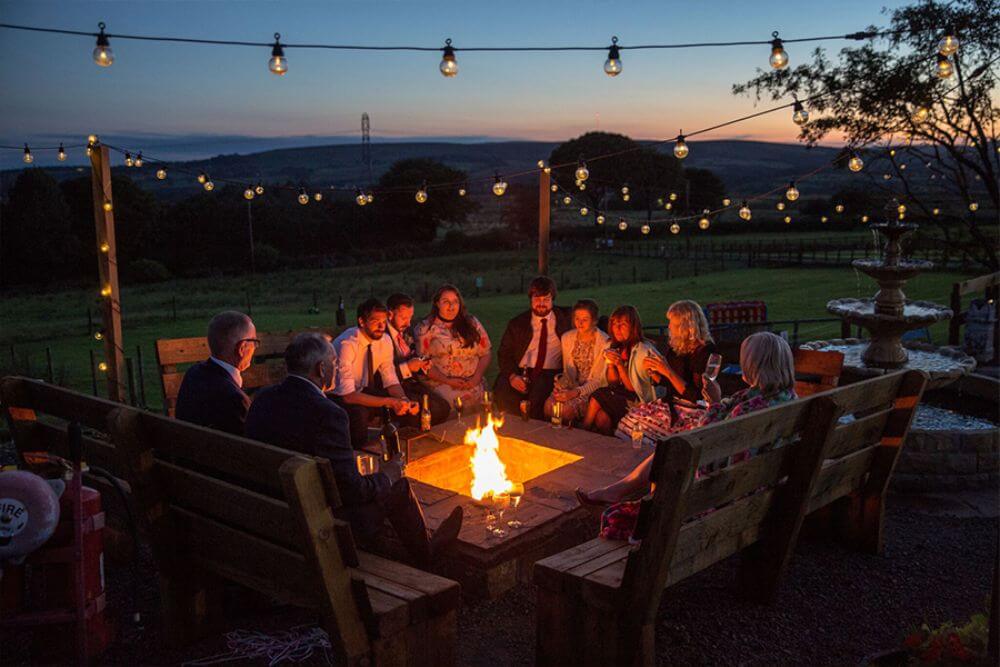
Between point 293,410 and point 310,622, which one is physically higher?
point 293,410

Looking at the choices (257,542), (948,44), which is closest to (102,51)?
(257,542)

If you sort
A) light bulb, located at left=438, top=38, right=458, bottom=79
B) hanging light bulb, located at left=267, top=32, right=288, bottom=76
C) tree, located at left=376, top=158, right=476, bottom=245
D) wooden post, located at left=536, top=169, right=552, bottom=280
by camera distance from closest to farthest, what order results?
hanging light bulb, located at left=267, top=32, right=288, bottom=76 → light bulb, located at left=438, top=38, right=458, bottom=79 → wooden post, located at left=536, top=169, right=552, bottom=280 → tree, located at left=376, top=158, right=476, bottom=245

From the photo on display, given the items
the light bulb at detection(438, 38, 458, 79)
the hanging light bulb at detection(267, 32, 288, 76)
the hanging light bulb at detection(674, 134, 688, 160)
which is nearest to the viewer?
the hanging light bulb at detection(267, 32, 288, 76)

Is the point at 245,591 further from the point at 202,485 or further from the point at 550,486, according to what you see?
the point at 550,486

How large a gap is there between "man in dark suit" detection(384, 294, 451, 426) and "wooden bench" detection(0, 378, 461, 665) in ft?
9.59

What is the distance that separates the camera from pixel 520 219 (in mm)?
65688

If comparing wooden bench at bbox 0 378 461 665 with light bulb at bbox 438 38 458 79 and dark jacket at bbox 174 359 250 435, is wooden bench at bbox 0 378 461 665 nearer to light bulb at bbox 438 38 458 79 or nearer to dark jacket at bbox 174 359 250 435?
dark jacket at bbox 174 359 250 435

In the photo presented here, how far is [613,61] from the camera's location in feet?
21.1

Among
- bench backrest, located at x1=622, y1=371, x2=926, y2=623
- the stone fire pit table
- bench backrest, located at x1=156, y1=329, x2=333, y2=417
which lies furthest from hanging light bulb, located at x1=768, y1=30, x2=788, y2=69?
bench backrest, located at x1=156, y1=329, x2=333, y2=417

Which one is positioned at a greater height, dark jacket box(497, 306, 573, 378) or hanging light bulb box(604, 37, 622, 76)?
hanging light bulb box(604, 37, 622, 76)

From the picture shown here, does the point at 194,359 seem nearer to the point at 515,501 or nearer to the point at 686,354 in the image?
the point at 515,501

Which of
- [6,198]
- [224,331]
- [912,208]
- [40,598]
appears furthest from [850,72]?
[6,198]

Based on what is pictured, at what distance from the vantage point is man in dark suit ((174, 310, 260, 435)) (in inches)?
155

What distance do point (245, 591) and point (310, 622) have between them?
40cm
